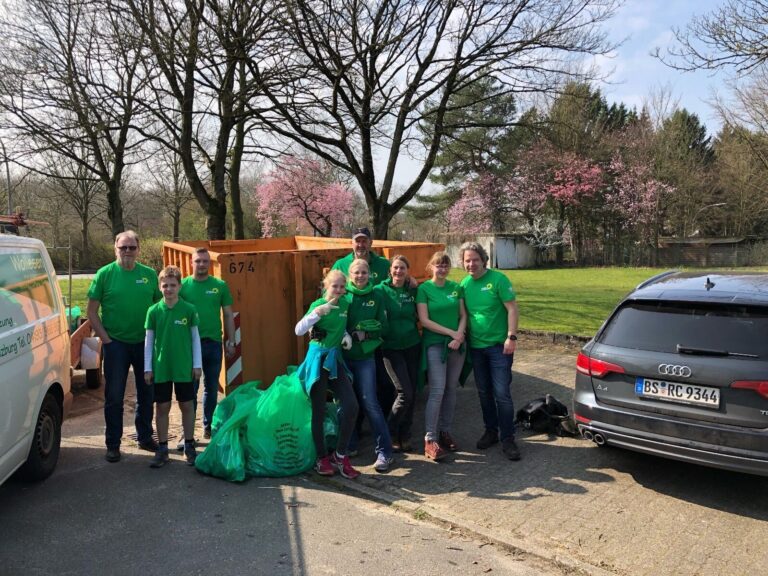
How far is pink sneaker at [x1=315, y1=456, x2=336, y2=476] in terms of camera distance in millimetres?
4586

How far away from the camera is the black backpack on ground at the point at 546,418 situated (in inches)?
216

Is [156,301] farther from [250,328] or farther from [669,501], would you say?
[669,501]

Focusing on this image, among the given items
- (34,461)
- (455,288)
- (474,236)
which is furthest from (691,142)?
(34,461)

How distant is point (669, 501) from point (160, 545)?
11.2 ft

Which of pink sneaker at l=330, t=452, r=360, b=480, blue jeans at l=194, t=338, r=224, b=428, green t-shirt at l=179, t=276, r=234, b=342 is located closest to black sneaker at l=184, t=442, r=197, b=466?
blue jeans at l=194, t=338, r=224, b=428

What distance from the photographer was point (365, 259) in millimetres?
5570

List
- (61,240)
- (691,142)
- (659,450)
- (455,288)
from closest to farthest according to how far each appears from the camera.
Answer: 1. (659,450)
2. (455,288)
3. (61,240)
4. (691,142)

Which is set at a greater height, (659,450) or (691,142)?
(691,142)

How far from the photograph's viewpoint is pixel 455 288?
5008 millimetres

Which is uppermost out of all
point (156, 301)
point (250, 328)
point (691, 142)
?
point (691, 142)

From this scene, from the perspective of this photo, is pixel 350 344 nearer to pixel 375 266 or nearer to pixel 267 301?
pixel 375 266

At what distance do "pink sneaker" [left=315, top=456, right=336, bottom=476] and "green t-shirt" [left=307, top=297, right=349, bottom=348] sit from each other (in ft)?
3.12

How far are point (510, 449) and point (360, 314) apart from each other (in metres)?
1.74

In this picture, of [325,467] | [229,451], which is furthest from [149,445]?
[325,467]
